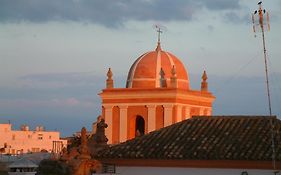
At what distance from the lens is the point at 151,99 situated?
3972 centimetres

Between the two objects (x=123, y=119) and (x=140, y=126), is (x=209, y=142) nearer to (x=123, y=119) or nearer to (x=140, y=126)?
(x=123, y=119)

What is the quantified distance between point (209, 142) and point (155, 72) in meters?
21.6

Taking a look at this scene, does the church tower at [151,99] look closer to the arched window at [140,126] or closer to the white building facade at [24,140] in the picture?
the arched window at [140,126]

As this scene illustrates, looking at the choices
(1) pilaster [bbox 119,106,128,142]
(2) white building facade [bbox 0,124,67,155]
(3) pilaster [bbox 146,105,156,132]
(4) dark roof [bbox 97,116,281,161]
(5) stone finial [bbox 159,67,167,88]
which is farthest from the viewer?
(2) white building facade [bbox 0,124,67,155]

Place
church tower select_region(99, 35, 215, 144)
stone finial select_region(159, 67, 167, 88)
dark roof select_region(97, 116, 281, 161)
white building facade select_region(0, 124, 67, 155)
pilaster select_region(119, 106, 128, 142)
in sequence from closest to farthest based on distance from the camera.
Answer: dark roof select_region(97, 116, 281, 161) < church tower select_region(99, 35, 215, 144) < pilaster select_region(119, 106, 128, 142) < stone finial select_region(159, 67, 167, 88) < white building facade select_region(0, 124, 67, 155)

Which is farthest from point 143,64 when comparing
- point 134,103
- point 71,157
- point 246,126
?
point 246,126

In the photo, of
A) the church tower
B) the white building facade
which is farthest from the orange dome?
the white building facade

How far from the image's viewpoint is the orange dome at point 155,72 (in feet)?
134

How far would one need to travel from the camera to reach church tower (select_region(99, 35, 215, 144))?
39500 mm

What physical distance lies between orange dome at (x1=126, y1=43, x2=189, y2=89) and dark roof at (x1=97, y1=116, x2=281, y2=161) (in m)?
19.5

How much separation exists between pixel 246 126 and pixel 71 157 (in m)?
6.72

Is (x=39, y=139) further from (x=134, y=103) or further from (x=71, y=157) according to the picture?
(x=71, y=157)

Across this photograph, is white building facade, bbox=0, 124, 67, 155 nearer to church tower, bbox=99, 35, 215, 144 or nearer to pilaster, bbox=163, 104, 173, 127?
church tower, bbox=99, 35, 215, 144

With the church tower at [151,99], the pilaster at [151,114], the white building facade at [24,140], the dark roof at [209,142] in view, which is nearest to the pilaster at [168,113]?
the church tower at [151,99]
